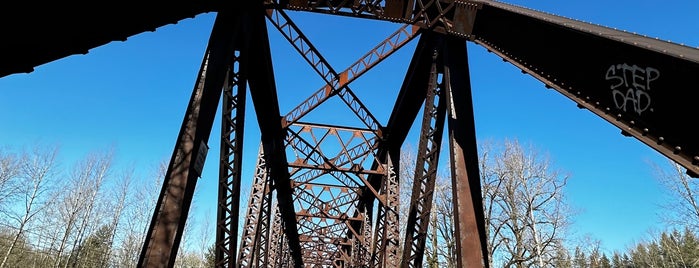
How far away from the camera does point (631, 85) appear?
2.58 m

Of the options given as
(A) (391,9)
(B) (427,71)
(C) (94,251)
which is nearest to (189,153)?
(A) (391,9)

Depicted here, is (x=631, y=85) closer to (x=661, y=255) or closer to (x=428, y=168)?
(x=428, y=168)

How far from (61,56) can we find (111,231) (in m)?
33.7

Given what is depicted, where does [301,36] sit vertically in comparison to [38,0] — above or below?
above

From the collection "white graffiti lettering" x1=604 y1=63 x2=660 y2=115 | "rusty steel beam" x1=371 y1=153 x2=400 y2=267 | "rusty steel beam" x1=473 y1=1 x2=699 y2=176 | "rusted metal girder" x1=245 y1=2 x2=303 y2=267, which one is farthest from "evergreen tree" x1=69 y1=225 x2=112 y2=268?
"white graffiti lettering" x1=604 y1=63 x2=660 y2=115

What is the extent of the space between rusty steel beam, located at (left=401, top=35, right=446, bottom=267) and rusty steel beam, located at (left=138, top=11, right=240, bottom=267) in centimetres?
345

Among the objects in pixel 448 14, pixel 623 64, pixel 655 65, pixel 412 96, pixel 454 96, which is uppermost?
pixel 412 96

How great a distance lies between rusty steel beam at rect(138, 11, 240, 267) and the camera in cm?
420

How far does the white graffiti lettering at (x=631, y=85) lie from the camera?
7.94 ft

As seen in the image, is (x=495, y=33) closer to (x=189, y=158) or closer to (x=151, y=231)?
(x=189, y=158)

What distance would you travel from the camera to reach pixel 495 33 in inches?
186

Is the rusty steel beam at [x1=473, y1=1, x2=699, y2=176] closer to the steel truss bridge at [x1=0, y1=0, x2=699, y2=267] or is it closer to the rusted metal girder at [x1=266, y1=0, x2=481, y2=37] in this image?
the steel truss bridge at [x1=0, y1=0, x2=699, y2=267]

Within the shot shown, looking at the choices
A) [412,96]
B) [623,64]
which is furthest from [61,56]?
[412,96]

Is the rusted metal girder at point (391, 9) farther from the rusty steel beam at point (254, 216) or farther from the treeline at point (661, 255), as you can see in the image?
the treeline at point (661, 255)
